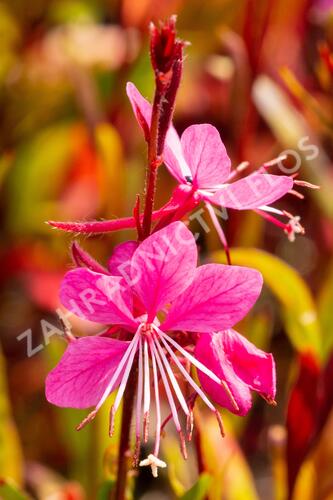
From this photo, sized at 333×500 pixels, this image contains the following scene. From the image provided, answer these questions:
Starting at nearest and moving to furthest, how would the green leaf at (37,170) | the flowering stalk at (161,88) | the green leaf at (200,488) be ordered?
the flowering stalk at (161,88)
the green leaf at (200,488)
the green leaf at (37,170)

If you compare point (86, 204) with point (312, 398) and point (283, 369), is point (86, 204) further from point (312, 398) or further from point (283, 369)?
point (312, 398)

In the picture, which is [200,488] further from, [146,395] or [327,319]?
[327,319]

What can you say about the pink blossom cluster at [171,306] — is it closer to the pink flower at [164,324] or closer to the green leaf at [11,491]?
the pink flower at [164,324]

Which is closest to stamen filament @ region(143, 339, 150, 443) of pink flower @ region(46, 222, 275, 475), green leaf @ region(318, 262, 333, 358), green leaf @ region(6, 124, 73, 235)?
pink flower @ region(46, 222, 275, 475)

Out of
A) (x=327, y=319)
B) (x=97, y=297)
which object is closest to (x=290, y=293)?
(x=327, y=319)

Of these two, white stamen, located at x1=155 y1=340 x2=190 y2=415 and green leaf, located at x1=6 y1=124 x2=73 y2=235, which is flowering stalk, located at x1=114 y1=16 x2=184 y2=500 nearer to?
white stamen, located at x1=155 y1=340 x2=190 y2=415

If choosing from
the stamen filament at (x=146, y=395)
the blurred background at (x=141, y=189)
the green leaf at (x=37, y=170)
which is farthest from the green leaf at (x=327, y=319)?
the green leaf at (x=37, y=170)
